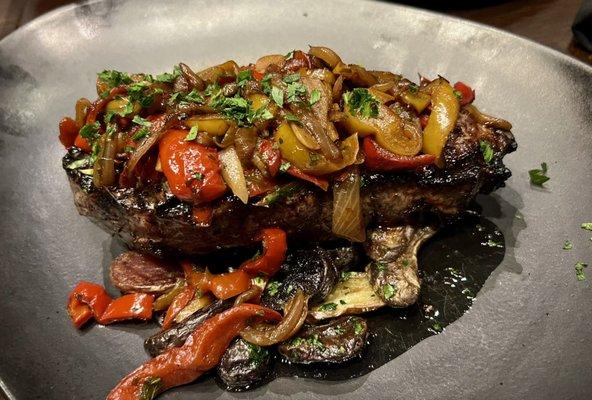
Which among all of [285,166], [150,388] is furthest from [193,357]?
[285,166]

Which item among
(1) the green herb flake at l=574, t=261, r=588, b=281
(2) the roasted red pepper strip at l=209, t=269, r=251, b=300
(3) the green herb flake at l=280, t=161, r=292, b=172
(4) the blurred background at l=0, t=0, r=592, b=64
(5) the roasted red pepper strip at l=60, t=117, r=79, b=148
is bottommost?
(1) the green herb flake at l=574, t=261, r=588, b=281

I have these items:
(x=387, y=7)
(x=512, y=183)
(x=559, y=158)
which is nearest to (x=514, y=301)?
(x=512, y=183)

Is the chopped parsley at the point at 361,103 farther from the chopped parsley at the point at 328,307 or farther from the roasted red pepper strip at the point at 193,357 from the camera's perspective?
the roasted red pepper strip at the point at 193,357

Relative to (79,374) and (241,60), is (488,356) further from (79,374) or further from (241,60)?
(241,60)

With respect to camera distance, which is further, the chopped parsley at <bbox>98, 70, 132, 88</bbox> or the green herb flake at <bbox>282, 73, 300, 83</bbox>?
Answer: the chopped parsley at <bbox>98, 70, 132, 88</bbox>

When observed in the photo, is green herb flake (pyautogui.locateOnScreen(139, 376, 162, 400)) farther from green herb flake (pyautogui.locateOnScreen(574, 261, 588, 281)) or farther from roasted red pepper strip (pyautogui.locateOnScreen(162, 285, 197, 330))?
green herb flake (pyautogui.locateOnScreen(574, 261, 588, 281))

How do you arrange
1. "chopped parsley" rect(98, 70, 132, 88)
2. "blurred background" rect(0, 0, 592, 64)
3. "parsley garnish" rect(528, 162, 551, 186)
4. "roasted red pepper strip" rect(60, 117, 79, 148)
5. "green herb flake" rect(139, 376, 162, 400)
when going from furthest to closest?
"blurred background" rect(0, 0, 592, 64), "parsley garnish" rect(528, 162, 551, 186), "chopped parsley" rect(98, 70, 132, 88), "roasted red pepper strip" rect(60, 117, 79, 148), "green herb flake" rect(139, 376, 162, 400)

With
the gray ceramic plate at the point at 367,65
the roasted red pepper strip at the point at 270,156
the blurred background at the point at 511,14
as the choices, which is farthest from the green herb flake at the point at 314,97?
the blurred background at the point at 511,14

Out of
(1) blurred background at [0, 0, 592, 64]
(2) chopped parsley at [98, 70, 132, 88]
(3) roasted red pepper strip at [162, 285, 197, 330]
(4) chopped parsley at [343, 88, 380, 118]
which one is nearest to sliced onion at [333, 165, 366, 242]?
(4) chopped parsley at [343, 88, 380, 118]
